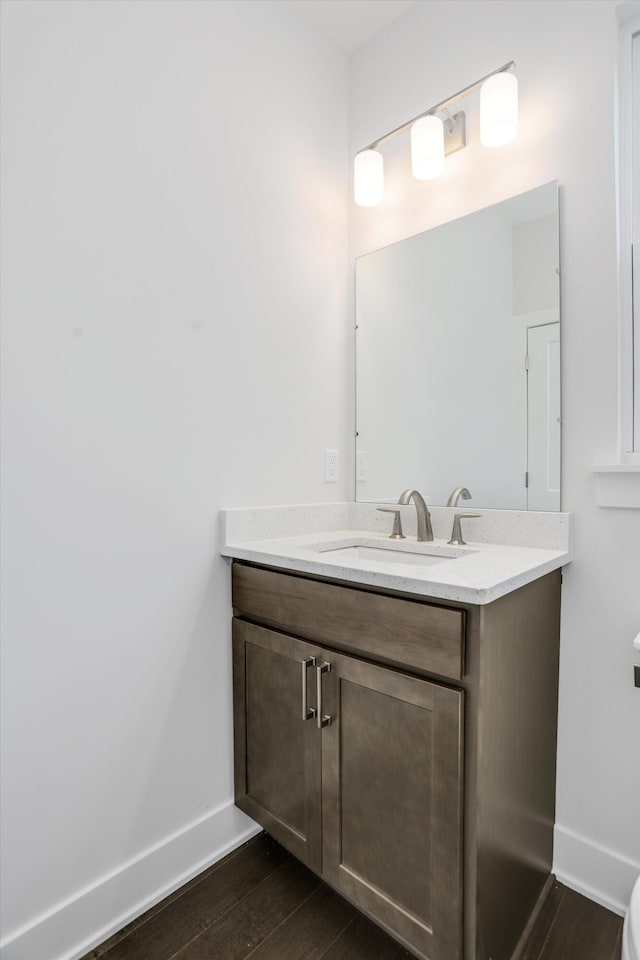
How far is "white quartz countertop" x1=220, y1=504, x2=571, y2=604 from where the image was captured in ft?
3.36

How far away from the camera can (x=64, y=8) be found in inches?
45.9

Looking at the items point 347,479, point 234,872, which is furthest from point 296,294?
point 234,872

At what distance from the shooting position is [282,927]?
1.24 m

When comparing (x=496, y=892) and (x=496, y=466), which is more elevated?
(x=496, y=466)

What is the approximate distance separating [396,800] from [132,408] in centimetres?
108

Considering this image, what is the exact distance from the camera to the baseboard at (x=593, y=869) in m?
1.26

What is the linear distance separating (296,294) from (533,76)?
88cm

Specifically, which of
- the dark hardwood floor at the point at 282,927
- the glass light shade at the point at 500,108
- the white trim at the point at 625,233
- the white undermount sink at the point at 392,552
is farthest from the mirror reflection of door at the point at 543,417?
the dark hardwood floor at the point at 282,927

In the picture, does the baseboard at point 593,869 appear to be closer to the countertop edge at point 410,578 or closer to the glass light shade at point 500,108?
the countertop edge at point 410,578

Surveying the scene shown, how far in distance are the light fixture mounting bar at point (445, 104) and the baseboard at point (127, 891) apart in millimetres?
2111

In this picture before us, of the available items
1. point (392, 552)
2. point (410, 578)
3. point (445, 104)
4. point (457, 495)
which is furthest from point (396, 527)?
point (445, 104)

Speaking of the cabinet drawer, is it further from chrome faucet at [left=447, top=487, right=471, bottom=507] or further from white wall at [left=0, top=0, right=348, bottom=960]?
chrome faucet at [left=447, top=487, right=471, bottom=507]

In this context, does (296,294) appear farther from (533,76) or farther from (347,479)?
(533,76)

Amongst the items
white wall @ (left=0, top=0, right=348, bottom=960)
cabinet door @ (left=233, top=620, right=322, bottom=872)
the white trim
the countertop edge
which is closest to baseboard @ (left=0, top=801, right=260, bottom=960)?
white wall @ (left=0, top=0, right=348, bottom=960)
